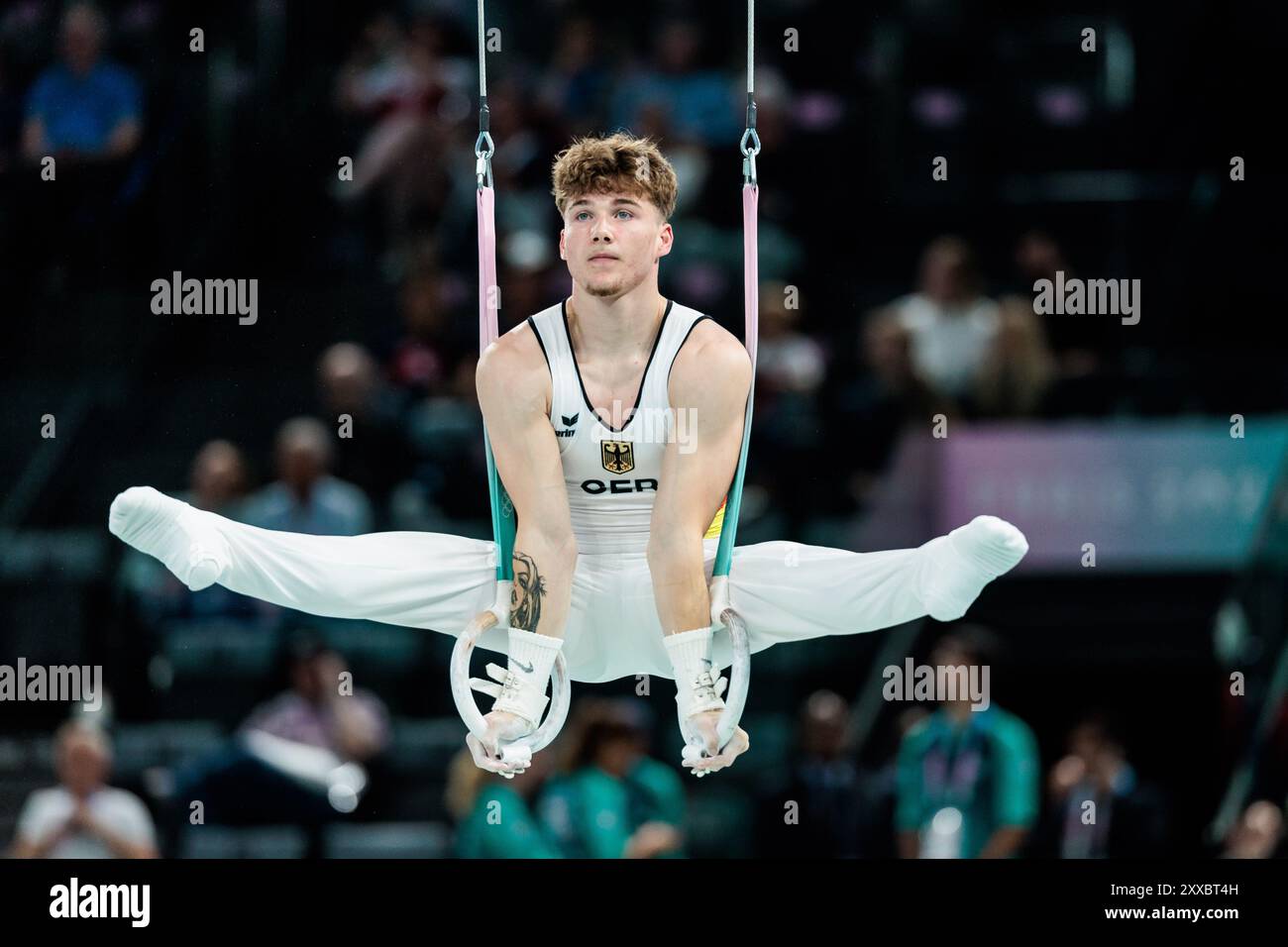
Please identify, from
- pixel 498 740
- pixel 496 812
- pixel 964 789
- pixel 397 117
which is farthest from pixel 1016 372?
pixel 498 740

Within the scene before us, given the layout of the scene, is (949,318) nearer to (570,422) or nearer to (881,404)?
(881,404)

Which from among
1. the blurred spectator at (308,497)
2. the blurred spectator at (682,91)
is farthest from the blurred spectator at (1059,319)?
the blurred spectator at (308,497)

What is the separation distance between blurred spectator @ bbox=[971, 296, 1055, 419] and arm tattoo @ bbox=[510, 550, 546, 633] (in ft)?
10.2

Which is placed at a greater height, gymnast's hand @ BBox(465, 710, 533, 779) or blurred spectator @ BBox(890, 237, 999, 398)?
blurred spectator @ BBox(890, 237, 999, 398)

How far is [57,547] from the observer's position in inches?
328

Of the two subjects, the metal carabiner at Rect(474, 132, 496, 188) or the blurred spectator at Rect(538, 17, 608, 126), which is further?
the blurred spectator at Rect(538, 17, 608, 126)

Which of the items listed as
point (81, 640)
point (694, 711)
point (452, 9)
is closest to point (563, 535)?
point (694, 711)

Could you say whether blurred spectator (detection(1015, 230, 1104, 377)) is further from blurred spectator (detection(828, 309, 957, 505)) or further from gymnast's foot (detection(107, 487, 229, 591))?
gymnast's foot (detection(107, 487, 229, 591))

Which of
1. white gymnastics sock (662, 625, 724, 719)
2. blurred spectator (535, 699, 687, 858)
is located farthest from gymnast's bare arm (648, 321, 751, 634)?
blurred spectator (535, 699, 687, 858)

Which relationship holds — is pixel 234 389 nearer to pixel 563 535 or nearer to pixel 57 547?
pixel 57 547

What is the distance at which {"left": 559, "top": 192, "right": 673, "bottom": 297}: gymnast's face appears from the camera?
5844 mm

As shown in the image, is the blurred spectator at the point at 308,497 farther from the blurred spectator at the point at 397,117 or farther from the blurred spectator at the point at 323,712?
the blurred spectator at the point at 397,117

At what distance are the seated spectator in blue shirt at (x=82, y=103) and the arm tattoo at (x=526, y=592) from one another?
3.70m

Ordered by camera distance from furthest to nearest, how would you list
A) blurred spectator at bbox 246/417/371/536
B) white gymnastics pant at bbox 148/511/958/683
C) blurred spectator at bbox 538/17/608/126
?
1. blurred spectator at bbox 538/17/608/126
2. blurred spectator at bbox 246/417/371/536
3. white gymnastics pant at bbox 148/511/958/683
